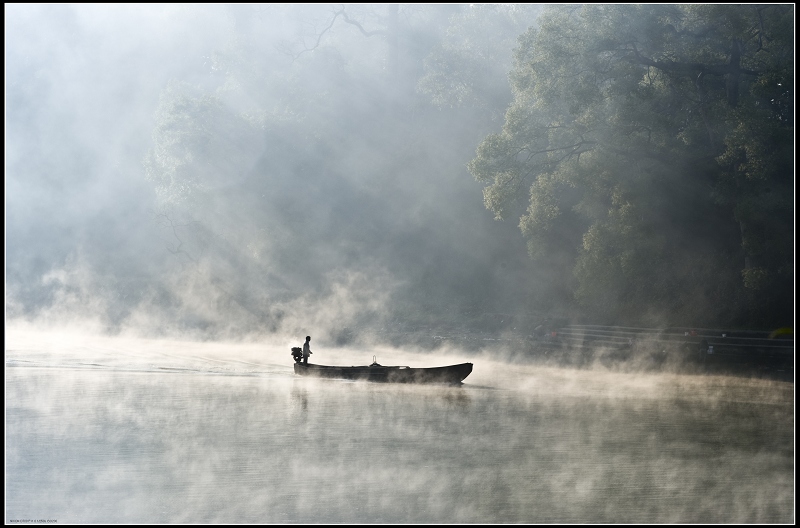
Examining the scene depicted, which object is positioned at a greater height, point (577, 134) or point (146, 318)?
point (577, 134)

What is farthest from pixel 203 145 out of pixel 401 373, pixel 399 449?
pixel 399 449

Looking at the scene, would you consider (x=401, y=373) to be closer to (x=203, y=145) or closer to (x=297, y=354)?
(x=297, y=354)

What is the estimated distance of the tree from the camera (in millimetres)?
26000

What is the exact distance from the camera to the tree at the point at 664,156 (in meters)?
26.0

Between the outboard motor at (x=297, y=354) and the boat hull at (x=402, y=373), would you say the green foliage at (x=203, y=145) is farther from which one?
the boat hull at (x=402, y=373)

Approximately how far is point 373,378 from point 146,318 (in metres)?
25.1

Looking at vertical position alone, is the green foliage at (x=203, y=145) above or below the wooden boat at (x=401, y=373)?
above

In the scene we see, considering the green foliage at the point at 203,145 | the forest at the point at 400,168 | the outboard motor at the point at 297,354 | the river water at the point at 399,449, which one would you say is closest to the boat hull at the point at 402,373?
the river water at the point at 399,449

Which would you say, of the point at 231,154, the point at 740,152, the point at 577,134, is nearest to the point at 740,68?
the point at 740,152

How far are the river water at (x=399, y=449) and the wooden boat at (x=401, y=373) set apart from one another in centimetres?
29

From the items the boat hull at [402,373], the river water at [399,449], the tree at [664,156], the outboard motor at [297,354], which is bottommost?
the river water at [399,449]

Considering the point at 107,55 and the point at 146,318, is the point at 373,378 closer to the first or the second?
the point at 146,318

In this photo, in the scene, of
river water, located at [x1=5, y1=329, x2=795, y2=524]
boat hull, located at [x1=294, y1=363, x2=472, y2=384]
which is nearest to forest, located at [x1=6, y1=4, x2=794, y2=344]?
river water, located at [x1=5, y1=329, x2=795, y2=524]

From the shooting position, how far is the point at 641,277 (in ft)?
94.7
